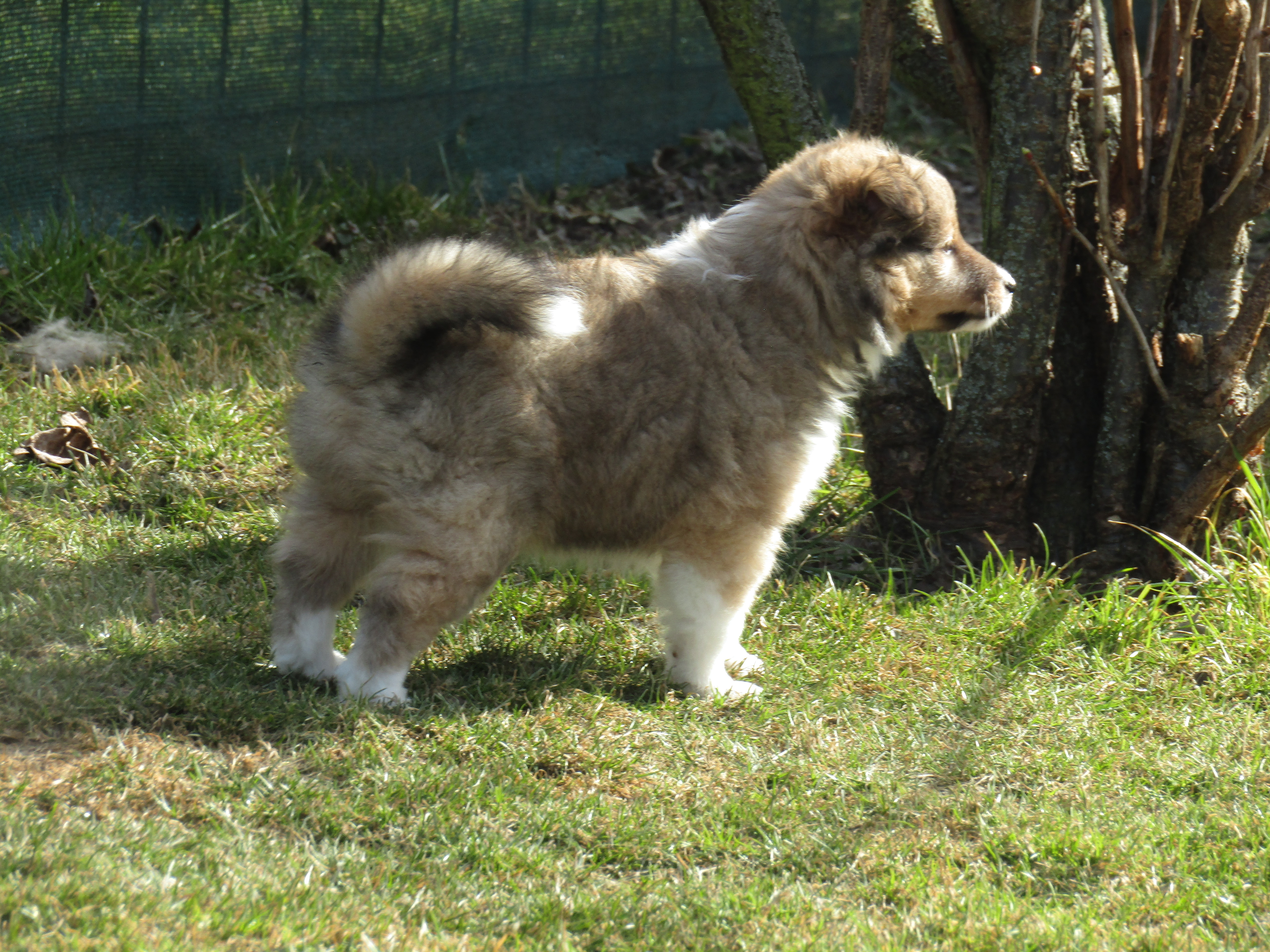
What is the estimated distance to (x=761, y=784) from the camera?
3.47 metres

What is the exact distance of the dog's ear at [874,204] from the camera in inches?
152

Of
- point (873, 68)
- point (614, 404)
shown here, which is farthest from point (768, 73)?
point (614, 404)

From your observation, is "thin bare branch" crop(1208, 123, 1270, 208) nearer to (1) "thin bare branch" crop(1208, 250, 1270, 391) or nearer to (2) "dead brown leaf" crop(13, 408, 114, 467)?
(1) "thin bare branch" crop(1208, 250, 1270, 391)

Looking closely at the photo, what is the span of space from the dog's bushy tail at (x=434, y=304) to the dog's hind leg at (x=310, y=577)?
0.51 meters

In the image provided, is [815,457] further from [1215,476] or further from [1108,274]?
[1215,476]

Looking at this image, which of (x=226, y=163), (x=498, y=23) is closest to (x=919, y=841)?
(x=226, y=163)

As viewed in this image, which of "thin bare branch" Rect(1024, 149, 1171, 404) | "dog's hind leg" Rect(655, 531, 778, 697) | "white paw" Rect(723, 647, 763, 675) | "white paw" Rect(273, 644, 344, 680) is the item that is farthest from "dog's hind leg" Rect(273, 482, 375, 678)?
"thin bare branch" Rect(1024, 149, 1171, 404)

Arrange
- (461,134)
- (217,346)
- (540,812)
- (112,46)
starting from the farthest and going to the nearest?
1. (461,134)
2. (112,46)
3. (217,346)
4. (540,812)

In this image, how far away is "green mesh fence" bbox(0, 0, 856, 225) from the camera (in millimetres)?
6445

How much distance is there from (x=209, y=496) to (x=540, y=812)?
236 centimetres

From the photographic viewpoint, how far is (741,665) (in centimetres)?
419

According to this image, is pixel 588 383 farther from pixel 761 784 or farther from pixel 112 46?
pixel 112 46

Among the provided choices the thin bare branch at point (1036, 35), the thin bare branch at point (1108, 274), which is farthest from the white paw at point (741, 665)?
the thin bare branch at point (1036, 35)

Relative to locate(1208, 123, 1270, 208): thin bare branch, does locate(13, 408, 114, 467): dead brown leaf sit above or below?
below
